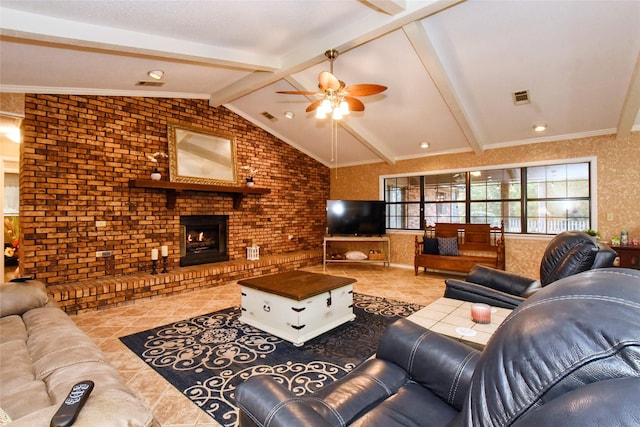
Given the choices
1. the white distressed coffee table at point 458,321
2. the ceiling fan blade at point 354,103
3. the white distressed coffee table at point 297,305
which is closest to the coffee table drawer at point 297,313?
the white distressed coffee table at point 297,305

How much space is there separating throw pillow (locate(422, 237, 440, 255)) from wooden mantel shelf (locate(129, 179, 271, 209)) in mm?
3160

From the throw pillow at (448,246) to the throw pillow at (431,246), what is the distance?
0.23 feet

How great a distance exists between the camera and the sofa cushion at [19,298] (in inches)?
83.5

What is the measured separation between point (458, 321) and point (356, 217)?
4291 millimetres

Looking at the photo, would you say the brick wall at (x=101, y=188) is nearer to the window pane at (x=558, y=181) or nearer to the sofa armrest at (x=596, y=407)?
the sofa armrest at (x=596, y=407)

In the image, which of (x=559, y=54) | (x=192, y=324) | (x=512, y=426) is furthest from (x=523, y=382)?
(x=559, y=54)

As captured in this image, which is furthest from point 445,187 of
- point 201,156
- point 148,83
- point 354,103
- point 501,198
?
point 148,83

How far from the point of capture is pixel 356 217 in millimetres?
6379

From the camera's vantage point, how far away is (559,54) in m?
3.27

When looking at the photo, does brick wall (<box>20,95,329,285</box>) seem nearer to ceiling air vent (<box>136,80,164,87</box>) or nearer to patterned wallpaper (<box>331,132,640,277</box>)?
ceiling air vent (<box>136,80,164,87</box>)

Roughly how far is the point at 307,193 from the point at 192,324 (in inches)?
172

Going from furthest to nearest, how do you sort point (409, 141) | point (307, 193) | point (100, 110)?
point (307, 193) → point (409, 141) → point (100, 110)

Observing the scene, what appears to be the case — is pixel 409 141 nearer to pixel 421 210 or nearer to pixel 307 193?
pixel 421 210

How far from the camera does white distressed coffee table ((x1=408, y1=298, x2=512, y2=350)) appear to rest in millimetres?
1867
